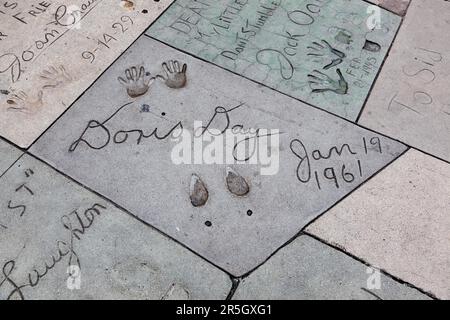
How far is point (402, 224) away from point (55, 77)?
2714 mm

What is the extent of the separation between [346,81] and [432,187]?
104 cm

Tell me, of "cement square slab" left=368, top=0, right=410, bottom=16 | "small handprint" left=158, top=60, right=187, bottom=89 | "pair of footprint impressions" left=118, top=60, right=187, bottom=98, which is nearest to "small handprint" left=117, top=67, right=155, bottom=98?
"pair of footprint impressions" left=118, top=60, right=187, bottom=98

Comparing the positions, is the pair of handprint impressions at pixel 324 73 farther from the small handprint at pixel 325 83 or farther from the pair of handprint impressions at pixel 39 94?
the pair of handprint impressions at pixel 39 94

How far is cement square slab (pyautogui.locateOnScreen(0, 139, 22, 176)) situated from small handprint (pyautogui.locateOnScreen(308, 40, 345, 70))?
2.35 metres

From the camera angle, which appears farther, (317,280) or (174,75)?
(174,75)

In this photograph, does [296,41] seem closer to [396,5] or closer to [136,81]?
[396,5]

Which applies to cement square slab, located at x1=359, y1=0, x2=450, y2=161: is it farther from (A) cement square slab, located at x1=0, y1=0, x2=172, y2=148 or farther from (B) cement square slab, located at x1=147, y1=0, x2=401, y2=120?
(A) cement square slab, located at x1=0, y1=0, x2=172, y2=148

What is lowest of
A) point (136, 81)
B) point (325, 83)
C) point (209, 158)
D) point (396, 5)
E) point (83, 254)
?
point (83, 254)

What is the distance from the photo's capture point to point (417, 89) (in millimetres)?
3555

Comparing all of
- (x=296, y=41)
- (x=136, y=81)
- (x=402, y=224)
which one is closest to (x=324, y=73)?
(x=296, y=41)

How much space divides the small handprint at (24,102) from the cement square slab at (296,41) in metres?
1.07

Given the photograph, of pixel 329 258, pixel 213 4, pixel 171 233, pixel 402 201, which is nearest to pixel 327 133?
pixel 402 201

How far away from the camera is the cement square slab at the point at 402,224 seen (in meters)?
2.77
